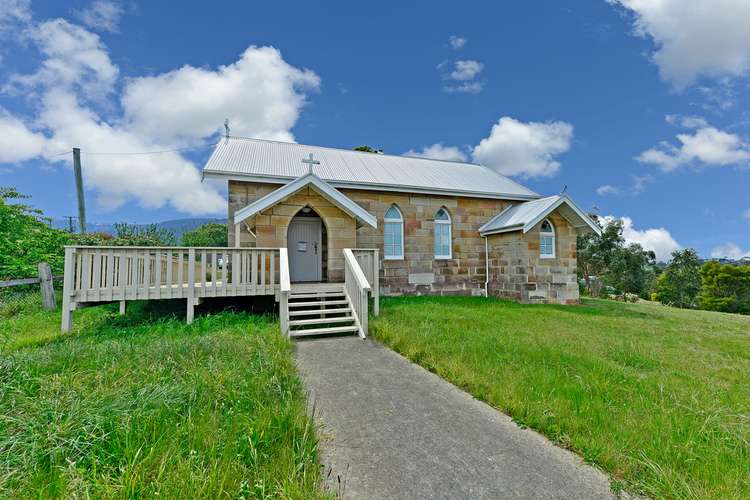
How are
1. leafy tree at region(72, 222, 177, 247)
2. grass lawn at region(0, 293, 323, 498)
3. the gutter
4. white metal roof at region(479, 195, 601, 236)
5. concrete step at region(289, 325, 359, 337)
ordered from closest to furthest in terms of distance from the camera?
grass lawn at region(0, 293, 323, 498)
concrete step at region(289, 325, 359, 337)
white metal roof at region(479, 195, 601, 236)
the gutter
leafy tree at region(72, 222, 177, 247)

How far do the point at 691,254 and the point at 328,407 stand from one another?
4320 cm

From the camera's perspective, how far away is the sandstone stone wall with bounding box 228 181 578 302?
39.5 feet

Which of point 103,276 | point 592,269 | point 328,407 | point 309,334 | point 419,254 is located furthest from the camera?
point 592,269

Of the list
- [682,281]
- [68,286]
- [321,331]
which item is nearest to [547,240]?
[321,331]

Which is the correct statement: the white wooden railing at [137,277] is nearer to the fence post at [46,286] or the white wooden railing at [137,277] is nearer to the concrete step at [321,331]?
the concrete step at [321,331]

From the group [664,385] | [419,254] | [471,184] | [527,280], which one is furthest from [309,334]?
[471,184]

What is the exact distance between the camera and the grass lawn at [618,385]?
96.0 inches

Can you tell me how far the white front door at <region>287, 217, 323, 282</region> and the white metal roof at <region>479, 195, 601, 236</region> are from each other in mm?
6886

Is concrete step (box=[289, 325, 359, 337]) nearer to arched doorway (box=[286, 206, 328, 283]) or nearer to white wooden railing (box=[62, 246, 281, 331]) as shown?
white wooden railing (box=[62, 246, 281, 331])

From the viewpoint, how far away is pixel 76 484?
1963 mm

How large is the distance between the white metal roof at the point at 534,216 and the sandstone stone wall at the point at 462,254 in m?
0.32

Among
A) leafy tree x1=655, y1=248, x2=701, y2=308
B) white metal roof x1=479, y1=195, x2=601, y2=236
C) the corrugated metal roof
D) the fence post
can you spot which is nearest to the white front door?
the corrugated metal roof

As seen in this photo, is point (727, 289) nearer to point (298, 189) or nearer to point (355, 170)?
point (355, 170)

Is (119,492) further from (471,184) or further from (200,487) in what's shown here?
(471,184)
